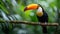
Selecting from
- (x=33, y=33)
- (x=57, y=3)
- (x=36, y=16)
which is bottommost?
(x=33, y=33)

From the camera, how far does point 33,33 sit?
9.24 ft

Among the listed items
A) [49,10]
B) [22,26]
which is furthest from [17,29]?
[49,10]

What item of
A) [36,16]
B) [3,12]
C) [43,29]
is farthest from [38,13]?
[3,12]

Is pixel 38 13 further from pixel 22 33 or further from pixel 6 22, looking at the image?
pixel 6 22

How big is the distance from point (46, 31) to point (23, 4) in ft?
1.83

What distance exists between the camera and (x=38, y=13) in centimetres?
280

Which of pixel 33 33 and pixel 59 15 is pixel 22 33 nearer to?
pixel 33 33

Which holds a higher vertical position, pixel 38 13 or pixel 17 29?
pixel 38 13

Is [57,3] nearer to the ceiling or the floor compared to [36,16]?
nearer to the ceiling

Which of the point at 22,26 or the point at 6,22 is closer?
the point at 6,22

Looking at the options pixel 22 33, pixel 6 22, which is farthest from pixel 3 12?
pixel 22 33

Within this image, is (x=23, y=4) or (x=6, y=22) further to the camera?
(x=23, y=4)

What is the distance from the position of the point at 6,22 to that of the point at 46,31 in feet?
3.49

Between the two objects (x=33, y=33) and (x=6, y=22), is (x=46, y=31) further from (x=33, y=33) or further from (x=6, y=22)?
(x=6, y=22)
